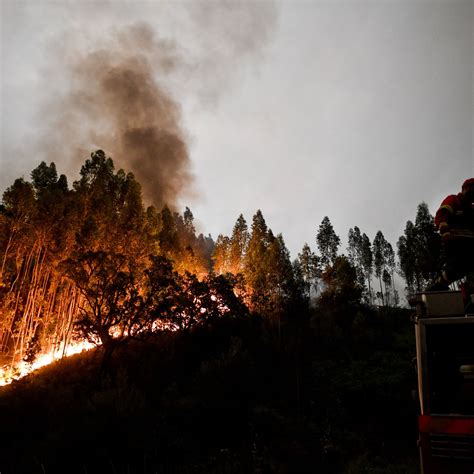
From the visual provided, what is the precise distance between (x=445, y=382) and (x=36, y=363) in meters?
32.1

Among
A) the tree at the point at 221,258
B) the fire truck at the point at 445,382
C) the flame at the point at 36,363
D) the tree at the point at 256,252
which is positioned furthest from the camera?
the tree at the point at 221,258

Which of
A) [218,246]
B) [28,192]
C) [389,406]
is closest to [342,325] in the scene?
[389,406]

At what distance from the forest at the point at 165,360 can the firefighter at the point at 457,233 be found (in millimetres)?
6101

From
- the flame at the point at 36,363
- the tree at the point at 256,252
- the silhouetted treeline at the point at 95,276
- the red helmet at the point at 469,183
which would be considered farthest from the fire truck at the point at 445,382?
the tree at the point at 256,252

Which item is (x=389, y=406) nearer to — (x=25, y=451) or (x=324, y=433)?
(x=324, y=433)

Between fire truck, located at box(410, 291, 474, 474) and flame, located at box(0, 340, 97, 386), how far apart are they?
75.1 feet

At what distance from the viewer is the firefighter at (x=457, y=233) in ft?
15.7

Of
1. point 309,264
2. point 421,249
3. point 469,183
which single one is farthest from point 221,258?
point 469,183

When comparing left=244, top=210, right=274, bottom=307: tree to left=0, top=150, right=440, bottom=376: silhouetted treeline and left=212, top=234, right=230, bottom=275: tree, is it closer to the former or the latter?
left=212, top=234, right=230, bottom=275: tree

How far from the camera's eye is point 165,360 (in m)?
20.9

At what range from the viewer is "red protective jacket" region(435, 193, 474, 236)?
4875 mm

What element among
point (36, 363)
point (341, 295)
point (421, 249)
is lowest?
point (36, 363)

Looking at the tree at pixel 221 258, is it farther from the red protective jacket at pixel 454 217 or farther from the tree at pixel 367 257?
the red protective jacket at pixel 454 217

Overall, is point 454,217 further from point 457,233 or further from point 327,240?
point 327,240
